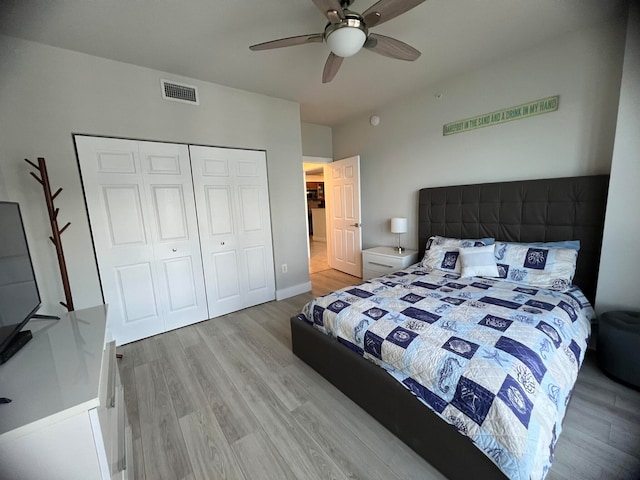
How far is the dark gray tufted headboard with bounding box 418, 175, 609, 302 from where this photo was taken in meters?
2.22

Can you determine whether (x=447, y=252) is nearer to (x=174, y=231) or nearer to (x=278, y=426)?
(x=278, y=426)

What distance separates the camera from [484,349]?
133 centimetres

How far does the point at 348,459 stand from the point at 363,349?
57 cm

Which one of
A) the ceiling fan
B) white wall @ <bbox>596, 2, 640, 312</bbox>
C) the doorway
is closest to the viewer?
the ceiling fan

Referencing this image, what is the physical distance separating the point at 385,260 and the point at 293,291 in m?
1.41

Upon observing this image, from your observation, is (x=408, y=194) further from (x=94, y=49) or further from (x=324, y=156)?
(x=94, y=49)

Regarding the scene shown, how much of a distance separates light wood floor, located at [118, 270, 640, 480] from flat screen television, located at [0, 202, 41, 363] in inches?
35.3

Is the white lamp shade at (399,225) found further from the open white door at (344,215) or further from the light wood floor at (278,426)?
the light wood floor at (278,426)

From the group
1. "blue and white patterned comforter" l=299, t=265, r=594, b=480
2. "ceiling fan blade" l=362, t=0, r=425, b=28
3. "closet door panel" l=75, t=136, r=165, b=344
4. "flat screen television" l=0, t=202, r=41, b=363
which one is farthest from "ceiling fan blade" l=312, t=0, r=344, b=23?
"closet door panel" l=75, t=136, r=165, b=344

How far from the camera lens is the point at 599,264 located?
83.8 inches

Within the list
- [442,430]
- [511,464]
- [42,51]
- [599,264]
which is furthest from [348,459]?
[42,51]

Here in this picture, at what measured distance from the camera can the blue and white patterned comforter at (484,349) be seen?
1080 millimetres

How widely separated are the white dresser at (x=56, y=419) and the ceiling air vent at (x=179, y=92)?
2.47 m

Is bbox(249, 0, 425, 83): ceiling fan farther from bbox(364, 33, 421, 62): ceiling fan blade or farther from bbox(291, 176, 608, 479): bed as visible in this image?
bbox(291, 176, 608, 479): bed
